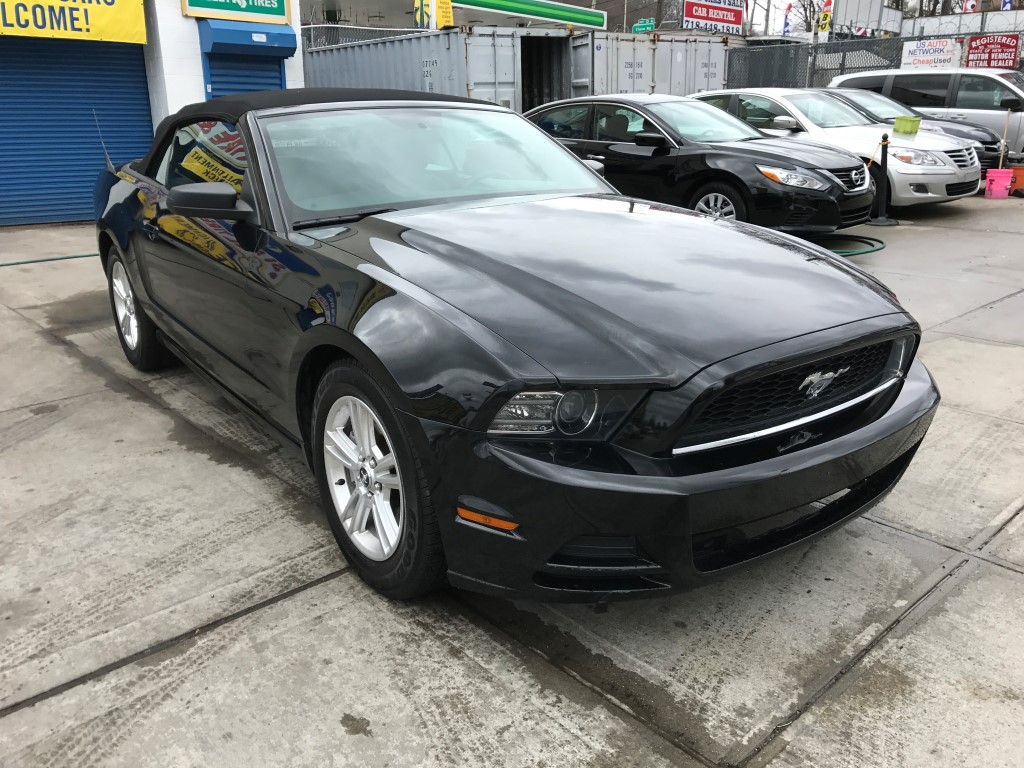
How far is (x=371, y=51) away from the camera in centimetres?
1554

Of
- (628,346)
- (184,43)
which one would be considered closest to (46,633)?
(628,346)

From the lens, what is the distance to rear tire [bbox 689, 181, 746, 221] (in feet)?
25.4

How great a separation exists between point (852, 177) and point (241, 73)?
8651 millimetres

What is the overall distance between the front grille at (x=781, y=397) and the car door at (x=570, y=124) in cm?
660

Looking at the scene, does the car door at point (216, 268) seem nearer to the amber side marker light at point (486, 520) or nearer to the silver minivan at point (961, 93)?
the amber side marker light at point (486, 520)

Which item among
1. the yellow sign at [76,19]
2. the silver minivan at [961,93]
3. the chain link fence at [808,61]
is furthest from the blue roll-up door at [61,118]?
the chain link fence at [808,61]

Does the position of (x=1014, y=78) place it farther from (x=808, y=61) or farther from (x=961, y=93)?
(x=808, y=61)

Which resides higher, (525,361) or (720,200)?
(525,361)

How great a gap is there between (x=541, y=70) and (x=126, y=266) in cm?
1306

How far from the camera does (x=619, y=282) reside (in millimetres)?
2516

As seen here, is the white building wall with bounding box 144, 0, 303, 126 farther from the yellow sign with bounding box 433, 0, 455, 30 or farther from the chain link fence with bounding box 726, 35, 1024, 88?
the chain link fence with bounding box 726, 35, 1024, 88

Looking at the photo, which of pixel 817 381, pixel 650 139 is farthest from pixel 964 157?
pixel 817 381

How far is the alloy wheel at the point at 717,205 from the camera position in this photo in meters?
7.84

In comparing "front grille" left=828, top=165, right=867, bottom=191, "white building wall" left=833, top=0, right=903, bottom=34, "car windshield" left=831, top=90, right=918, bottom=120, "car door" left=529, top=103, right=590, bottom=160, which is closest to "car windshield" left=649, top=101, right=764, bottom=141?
"car door" left=529, top=103, right=590, bottom=160
